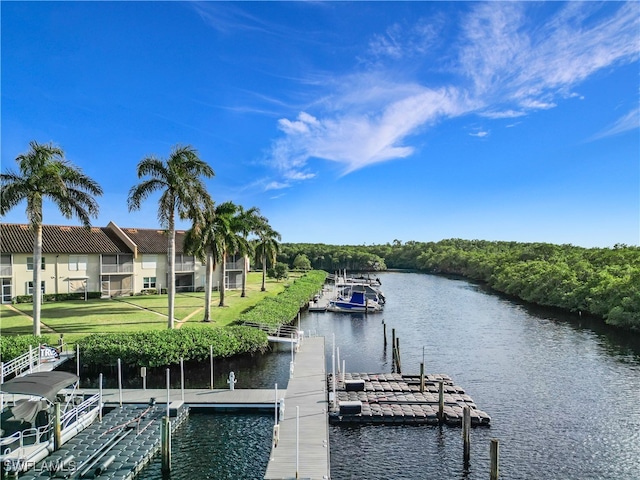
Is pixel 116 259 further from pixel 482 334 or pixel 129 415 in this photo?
pixel 482 334

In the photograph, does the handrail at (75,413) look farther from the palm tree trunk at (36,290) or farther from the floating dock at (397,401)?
the floating dock at (397,401)

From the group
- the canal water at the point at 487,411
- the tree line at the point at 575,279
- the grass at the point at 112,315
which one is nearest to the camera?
the canal water at the point at 487,411

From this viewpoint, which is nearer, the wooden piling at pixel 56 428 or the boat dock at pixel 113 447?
the boat dock at pixel 113 447

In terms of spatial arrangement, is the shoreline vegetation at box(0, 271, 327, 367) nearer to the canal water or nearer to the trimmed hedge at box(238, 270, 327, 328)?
the trimmed hedge at box(238, 270, 327, 328)

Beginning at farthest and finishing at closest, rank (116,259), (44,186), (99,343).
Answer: (116,259) < (44,186) < (99,343)

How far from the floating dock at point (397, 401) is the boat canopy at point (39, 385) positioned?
47.1ft

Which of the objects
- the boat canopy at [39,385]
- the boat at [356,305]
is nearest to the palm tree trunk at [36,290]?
the boat canopy at [39,385]

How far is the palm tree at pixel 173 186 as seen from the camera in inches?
1582

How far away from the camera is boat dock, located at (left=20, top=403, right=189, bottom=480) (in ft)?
64.2

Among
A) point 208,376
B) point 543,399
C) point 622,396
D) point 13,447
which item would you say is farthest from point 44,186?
point 622,396

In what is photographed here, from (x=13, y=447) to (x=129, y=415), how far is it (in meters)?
6.15

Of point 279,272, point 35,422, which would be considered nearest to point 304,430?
point 35,422

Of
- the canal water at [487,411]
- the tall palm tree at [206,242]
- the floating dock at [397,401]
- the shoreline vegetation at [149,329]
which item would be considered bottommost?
the canal water at [487,411]

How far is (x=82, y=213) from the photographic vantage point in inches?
1567
